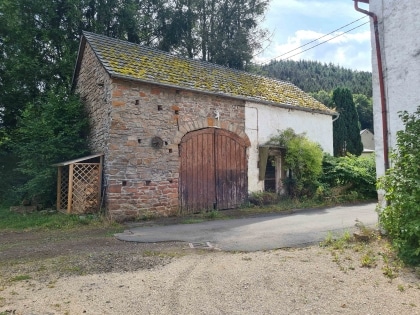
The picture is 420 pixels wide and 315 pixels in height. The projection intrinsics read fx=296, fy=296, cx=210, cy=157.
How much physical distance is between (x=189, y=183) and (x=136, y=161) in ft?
6.68

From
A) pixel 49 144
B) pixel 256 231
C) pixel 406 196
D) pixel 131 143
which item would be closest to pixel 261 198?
pixel 256 231

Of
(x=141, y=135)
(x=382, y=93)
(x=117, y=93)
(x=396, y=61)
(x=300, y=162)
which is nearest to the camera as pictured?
(x=396, y=61)

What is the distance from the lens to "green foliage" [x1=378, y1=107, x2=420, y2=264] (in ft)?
14.0

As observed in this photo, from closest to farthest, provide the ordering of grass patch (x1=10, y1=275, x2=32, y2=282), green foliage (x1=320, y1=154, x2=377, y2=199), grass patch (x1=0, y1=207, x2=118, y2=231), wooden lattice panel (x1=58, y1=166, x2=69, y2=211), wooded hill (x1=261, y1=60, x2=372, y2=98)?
grass patch (x1=10, y1=275, x2=32, y2=282) < grass patch (x1=0, y1=207, x2=118, y2=231) < wooden lattice panel (x1=58, y1=166, x2=69, y2=211) < green foliage (x1=320, y1=154, x2=377, y2=199) < wooded hill (x1=261, y1=60, x2=372, y2=98)

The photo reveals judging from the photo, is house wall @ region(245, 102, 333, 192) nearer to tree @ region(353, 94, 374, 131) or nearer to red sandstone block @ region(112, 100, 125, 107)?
red sandstone block @ region(112, 100, 125, 107)

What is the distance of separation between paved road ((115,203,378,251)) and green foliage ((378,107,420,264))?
1.70m

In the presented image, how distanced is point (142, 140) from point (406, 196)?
7.19m

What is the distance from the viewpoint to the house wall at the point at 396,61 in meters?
5.41

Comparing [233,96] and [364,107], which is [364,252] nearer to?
[233,96]

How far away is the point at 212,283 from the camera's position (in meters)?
3.86

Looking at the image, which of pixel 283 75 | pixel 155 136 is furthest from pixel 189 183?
pixel 283 75

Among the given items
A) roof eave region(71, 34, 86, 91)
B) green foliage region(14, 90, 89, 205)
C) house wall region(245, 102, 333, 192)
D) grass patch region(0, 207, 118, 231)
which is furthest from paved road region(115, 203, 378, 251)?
roof eave region(71, 34, 86, 91)

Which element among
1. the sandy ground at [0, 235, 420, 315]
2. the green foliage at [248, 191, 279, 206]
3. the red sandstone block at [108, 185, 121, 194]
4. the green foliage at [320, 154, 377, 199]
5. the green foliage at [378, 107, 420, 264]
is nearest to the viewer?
the sandy ground at [0, 235, 420, 315]

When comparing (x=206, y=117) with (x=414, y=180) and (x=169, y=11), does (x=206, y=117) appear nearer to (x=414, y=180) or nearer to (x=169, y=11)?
(x=414, y=180)
